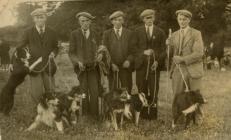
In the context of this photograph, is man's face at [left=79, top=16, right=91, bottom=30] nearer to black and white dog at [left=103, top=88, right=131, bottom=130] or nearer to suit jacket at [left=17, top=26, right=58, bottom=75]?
suit jacket at [left=17, top=26, right=58, bottom=75]

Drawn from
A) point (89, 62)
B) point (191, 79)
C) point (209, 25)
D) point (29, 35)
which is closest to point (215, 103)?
point (191, 79)

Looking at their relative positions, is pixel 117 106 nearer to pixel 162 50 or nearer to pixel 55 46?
pixel 162 50

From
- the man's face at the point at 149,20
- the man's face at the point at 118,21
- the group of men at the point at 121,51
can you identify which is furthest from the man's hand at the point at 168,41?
the man's face at the point at 118,21

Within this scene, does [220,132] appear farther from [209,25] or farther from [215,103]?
[209,25]

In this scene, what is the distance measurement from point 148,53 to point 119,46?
0.28 meters

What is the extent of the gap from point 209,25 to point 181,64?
442 mm

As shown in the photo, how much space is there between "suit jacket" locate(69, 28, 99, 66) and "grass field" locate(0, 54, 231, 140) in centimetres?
11

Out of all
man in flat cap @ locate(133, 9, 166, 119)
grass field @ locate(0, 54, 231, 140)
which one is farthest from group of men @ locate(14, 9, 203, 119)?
grass field @ locate(0, 54, 231, 140)

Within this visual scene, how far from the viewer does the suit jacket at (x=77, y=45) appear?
5.50 metres

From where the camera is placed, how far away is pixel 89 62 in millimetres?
5508

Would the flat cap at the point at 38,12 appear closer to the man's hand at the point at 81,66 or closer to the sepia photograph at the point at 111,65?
the sepia photograph at the point at 111,65

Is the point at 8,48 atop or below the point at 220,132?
atop

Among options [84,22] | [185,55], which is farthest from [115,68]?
[185,55]

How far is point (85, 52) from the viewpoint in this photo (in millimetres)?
5516
